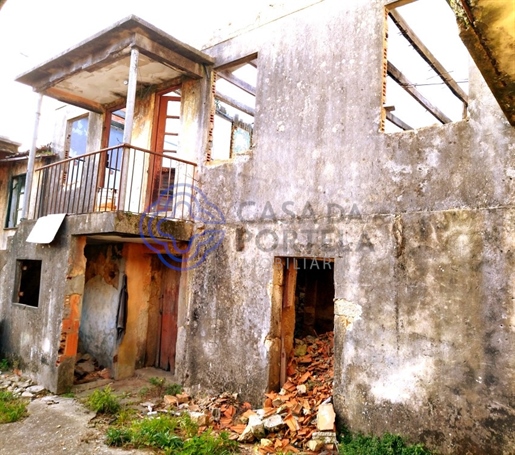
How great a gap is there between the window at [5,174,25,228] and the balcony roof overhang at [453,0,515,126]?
13.4 metres

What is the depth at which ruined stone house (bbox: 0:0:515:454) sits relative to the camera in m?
4.46

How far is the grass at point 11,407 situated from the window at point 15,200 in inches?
298

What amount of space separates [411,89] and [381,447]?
18.4 feet

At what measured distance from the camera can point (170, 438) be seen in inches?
200

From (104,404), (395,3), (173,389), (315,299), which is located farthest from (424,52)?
(104,404)

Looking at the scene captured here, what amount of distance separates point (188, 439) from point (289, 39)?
6.34m

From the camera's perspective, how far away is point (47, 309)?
7.46 meters

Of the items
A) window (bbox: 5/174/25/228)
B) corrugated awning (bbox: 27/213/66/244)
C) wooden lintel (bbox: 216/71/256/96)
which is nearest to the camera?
corrugated awning (bbox: 27/213/66/244)

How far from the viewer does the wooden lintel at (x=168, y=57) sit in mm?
6679

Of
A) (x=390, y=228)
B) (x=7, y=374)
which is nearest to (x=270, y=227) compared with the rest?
(x=390, y=228)

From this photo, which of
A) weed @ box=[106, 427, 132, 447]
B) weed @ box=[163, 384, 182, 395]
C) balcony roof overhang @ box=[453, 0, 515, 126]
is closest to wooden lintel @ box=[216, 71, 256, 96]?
balcony roof overhang @ box=[453, 0, 515, 126]

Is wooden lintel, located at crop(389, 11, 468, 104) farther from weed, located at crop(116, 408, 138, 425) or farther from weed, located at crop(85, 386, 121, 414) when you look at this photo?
weed, located at crop(85, 386, 121, 414)

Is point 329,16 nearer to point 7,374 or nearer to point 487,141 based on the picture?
point 487,141

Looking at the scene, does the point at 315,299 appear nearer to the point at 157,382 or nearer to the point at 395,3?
the point at 157,382
